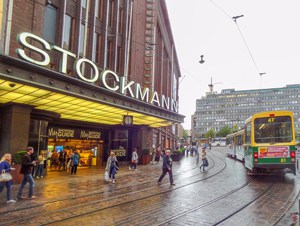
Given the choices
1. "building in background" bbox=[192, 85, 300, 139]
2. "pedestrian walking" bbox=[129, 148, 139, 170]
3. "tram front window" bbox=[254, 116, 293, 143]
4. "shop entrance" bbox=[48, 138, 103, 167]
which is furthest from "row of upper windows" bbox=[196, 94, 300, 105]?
"tram front window" bbox=[254, 116, 293, 143]

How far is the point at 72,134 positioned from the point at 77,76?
29.2 ft

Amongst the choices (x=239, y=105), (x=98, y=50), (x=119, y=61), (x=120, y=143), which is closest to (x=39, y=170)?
(x=120, y=143)

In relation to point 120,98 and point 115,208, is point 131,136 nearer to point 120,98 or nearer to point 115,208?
point 120,98

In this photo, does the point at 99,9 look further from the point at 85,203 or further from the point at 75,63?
the point at 85,203

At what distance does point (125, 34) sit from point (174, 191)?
18.3 metres

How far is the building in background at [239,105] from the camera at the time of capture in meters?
144

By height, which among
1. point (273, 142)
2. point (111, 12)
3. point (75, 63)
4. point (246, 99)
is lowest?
point (273, 142)

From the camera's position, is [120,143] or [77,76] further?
[120,143]

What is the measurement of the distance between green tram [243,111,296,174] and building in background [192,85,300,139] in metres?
126

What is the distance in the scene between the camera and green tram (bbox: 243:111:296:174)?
46.8ft

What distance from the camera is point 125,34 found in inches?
1031

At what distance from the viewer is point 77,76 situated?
13.9 m

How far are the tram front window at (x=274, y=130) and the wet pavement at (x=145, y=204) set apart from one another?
2360 mm

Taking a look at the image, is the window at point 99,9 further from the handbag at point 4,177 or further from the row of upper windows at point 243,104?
the row of upper windows at point 243,104
